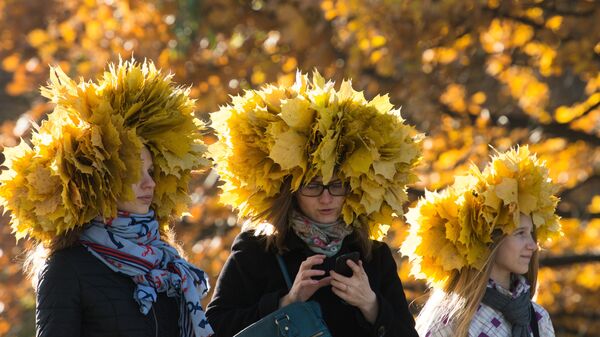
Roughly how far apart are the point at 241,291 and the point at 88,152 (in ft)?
2.98

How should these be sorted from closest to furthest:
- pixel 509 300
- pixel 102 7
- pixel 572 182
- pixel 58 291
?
pixel 58 291, pixel 509 300, pixel 572 182, pixel 102 7

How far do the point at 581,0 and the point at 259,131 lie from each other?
535cm

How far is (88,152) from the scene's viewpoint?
4.42m

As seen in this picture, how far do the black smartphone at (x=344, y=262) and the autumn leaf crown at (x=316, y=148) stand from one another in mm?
226

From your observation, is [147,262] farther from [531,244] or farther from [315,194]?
[531,244]

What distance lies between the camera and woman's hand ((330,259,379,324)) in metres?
4.66

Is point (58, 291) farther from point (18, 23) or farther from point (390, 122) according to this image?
point (18, 23)

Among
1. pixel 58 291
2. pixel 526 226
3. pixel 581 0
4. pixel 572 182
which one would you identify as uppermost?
pixel 581 0

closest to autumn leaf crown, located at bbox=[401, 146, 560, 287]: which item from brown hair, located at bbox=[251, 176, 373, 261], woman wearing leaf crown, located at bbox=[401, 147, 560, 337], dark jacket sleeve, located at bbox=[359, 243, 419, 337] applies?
woman wearing leaf crown, located at bbox=[401, 147, 560, 337]

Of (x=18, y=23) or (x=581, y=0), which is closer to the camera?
(x=581, y=0)

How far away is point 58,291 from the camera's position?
13.9ft

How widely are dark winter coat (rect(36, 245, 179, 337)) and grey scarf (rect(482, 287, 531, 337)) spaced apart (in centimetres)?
182

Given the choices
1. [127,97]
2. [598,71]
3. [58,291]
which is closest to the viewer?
[58,291]

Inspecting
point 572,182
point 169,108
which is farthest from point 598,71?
point 169,108
